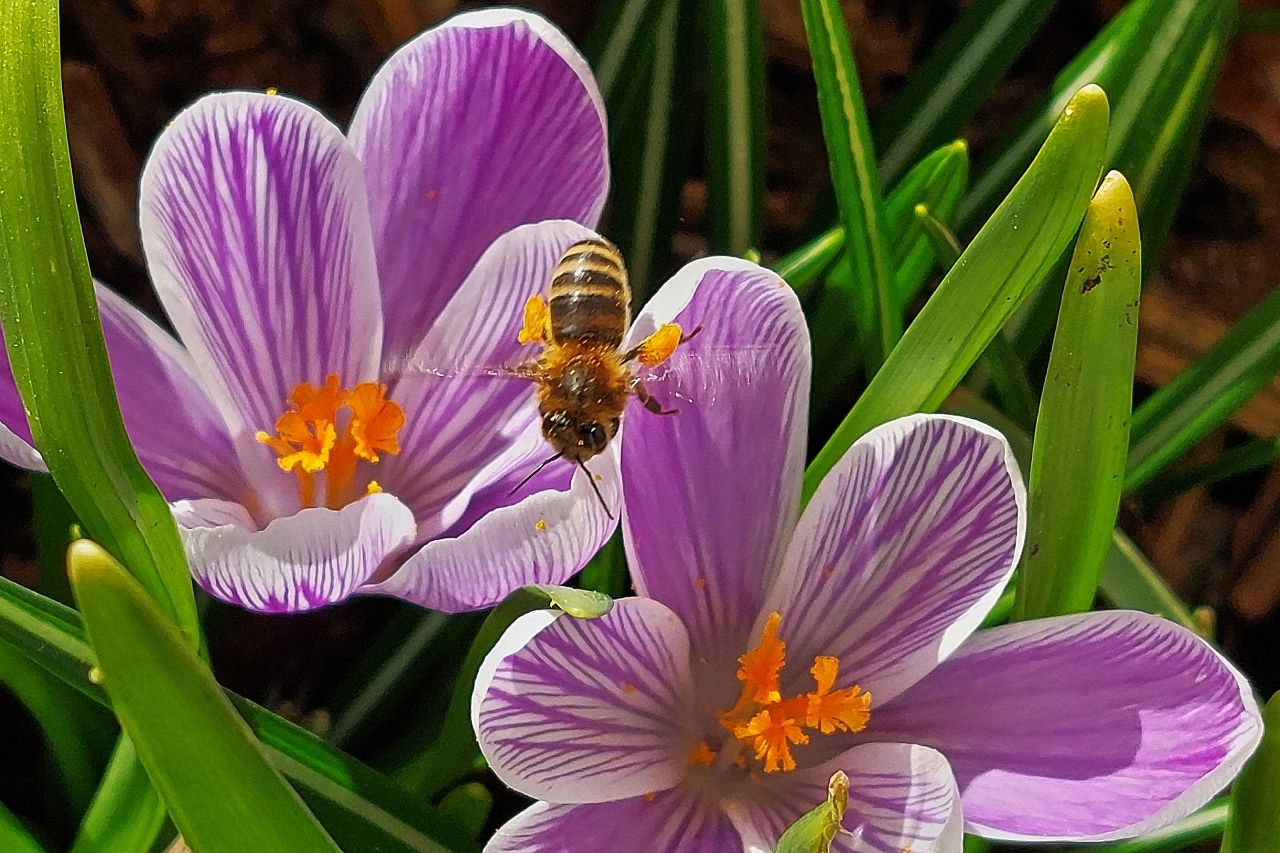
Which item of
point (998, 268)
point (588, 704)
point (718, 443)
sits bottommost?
point (588, 704)

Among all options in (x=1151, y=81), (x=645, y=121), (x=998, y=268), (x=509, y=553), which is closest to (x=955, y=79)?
(x=1151, y=81)

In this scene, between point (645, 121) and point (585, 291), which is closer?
point (585, 291)

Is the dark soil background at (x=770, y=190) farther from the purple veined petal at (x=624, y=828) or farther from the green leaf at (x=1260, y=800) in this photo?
the green leaf at (x=1260, y=800)

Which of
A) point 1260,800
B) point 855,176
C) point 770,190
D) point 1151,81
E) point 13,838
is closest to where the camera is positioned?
point 1260,800

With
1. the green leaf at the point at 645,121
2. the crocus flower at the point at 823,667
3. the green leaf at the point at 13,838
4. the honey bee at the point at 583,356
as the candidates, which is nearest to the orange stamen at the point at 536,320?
the honey bee at the point at 583,356

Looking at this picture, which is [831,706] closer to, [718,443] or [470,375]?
[718,443]
